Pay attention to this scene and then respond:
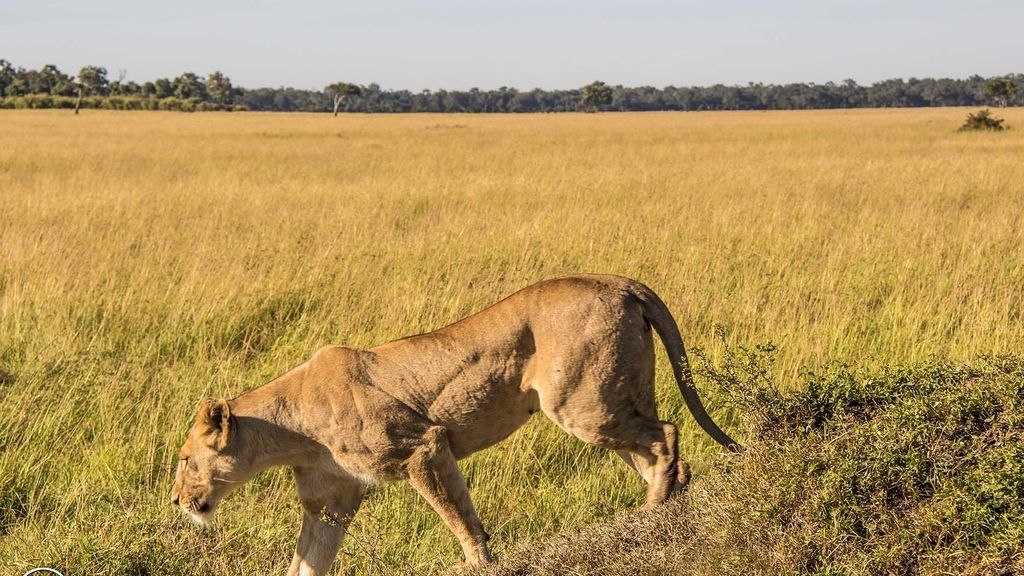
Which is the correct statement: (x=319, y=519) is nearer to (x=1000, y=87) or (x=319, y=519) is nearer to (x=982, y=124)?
(x=982, y=124)

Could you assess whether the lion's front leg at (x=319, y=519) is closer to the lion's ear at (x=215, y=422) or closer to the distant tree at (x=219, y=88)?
the lion's ear at (x=215, y=422)

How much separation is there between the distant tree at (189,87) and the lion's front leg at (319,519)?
111 m

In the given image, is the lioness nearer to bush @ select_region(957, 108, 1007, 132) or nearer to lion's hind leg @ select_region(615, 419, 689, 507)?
lion's hind leg @ select_region(615, 419, 689, 507)

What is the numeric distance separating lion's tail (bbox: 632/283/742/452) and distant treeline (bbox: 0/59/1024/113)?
86.2 metres

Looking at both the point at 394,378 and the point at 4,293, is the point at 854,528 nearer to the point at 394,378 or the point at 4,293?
the point at 394,378

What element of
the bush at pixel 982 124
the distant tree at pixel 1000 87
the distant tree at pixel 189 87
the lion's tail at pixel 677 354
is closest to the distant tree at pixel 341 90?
the distant tree at pixel 189 87

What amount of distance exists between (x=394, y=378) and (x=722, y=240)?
6238mm

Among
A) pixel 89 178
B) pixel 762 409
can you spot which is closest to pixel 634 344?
pixel 762 409

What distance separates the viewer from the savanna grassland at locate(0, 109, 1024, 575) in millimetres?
4648

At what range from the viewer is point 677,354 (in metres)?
4.34

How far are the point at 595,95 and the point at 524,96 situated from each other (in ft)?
113

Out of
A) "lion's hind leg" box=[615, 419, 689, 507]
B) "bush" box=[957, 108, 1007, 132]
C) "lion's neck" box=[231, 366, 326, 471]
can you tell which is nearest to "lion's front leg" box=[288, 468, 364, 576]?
"lion's neck" box=[231, 366, 326, 471]

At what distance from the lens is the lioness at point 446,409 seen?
157 inches

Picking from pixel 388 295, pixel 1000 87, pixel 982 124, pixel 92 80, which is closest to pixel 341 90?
pixel 92 80
